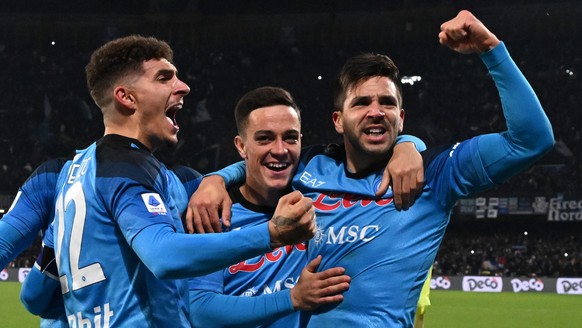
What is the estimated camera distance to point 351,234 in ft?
10.5

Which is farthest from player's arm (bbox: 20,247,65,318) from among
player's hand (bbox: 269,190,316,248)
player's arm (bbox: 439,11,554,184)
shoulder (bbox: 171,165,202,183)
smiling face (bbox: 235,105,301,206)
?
player's arm (bbox: 439,11,554,184)

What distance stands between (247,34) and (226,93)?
114 inches

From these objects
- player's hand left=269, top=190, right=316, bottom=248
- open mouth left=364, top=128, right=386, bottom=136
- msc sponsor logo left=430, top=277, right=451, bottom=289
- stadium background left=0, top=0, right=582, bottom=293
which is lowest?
msc sponsor logo left=430, top=277, right=451, bottom=289

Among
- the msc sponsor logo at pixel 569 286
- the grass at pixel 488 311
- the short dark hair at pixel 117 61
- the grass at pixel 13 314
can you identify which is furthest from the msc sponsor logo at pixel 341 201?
the msc sponsor logo at pixel 569 286

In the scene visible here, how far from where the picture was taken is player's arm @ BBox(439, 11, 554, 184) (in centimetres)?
288

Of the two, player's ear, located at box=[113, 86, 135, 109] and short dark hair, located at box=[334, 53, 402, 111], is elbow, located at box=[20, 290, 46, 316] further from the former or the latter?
short dark hair, located at box=[334, 53, 402, 111]

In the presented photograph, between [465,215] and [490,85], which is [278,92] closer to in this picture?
[465,215]

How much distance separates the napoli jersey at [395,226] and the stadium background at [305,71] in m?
28.3

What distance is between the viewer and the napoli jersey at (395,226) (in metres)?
3.01

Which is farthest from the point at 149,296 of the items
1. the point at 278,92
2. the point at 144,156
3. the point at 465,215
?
the point at 465,215

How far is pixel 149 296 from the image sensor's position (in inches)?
106

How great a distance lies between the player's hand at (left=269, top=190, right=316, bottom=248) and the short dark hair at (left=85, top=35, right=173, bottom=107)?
0.85m

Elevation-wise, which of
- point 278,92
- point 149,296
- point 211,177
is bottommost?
point 149,296

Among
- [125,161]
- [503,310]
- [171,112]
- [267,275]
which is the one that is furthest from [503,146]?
[503,310]
